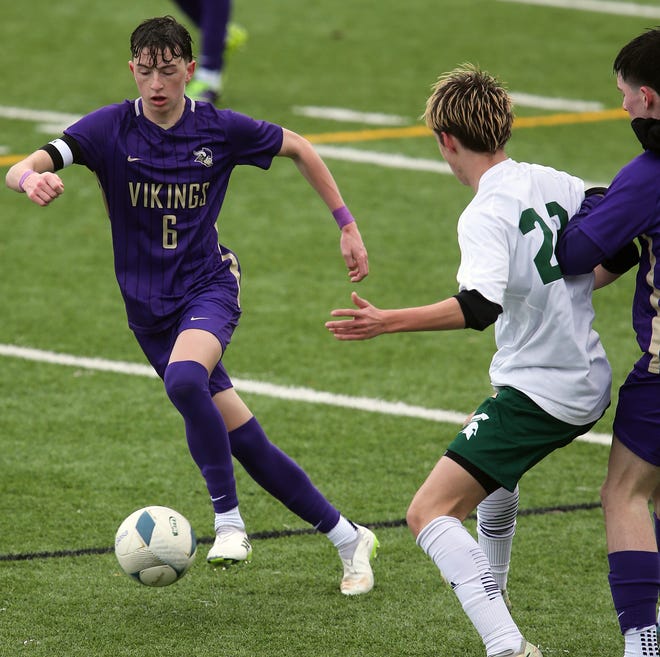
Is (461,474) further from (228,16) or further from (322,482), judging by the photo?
(228,16)

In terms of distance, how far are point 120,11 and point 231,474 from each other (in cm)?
1035

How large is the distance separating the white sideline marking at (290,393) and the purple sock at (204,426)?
5.89 feet

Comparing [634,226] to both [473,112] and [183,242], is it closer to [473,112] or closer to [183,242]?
[473,112]

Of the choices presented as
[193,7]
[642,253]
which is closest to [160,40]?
[642,253]

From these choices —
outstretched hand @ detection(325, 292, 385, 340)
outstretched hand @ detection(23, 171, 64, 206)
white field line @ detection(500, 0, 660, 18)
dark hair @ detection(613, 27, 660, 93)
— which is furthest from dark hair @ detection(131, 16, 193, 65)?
white field line @ detection(500, 0, 660, 18)

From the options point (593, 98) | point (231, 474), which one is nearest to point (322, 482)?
point (231, 474)

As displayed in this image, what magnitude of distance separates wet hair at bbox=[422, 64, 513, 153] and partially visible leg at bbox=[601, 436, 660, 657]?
3.14 feet

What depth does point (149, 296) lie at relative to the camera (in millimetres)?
4734

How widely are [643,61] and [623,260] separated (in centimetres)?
59

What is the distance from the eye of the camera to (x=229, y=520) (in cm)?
476

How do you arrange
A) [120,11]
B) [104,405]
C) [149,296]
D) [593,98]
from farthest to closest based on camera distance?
1. [120,11]
2. [593,98]
3. [104,405]
4. [149,296]

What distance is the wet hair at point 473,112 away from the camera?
390 cm

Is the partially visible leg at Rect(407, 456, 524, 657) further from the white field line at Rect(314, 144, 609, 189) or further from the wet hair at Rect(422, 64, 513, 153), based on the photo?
the white field line at Rect(314, 144, 609, 189)

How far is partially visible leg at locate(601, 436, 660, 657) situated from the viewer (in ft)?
12.7
